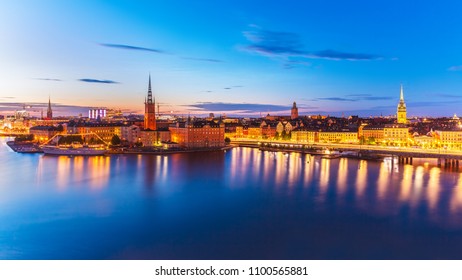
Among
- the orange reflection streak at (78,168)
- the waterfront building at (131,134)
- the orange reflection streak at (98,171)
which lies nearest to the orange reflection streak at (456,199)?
the orange reflection streak at (98,171)

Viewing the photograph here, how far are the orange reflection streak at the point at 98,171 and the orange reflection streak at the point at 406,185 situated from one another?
4.97 metres

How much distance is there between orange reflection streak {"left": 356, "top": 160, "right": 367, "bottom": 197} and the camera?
7.21 metres

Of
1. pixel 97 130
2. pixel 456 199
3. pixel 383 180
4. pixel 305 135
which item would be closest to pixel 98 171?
pixel 383 180

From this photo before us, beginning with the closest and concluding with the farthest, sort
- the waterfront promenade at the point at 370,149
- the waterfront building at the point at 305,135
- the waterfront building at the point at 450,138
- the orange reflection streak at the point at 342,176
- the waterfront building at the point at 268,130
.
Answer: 1. the orange reflection streak at the point at 342,176
2. the waterfront promenade at the point at 370,149
3. the waterfront building at the point at 450,138
4. the waterfront building at the point at 305,135
5. the waterfront building at the point at 268,130

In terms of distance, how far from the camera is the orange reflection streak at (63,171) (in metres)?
Answer: 7.80

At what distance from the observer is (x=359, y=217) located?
18.1ft

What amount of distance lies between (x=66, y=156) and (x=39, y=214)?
297 inches

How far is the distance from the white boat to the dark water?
3.24 meters

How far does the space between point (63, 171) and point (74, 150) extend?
168 inches

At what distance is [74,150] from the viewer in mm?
13430

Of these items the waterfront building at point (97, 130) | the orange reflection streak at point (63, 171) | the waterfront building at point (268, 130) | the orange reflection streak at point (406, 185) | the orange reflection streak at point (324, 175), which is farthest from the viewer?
the waterfront building at point (268, 130)

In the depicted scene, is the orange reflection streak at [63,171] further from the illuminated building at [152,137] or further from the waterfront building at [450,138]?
the waterfront building at [450,138]

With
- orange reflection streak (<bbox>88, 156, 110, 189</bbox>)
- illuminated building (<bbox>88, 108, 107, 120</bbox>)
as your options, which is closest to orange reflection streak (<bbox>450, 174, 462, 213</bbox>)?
orange reflection streak (<bbox>88, 156, 110, 189</bbox>)
